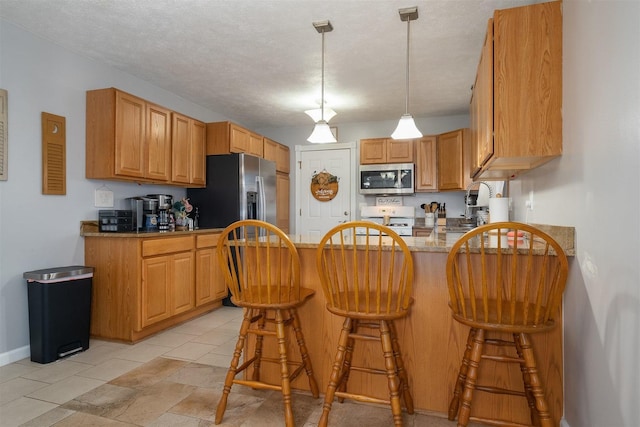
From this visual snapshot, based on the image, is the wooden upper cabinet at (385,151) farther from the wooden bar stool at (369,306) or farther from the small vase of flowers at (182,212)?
the wooden bar stool at (369,306)

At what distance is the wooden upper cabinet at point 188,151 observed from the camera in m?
3.80

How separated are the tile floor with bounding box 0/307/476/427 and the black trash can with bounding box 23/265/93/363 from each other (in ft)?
0.30

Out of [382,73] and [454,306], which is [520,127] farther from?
[382,73]

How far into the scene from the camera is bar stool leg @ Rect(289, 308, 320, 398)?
1979 mm

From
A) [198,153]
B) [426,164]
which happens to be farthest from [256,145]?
[426,164]

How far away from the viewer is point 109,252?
304cm

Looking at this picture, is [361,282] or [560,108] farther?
[361,282]

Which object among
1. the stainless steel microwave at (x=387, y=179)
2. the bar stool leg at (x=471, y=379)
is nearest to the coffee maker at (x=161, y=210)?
the stainless steel microwave at (x=387, y=179)

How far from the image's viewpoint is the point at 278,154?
214 inches

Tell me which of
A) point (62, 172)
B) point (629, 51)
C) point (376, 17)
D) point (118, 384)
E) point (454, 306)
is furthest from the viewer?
point (62, 172)

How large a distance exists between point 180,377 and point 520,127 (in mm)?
2481

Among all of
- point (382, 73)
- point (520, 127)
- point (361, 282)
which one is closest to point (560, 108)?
point (520, 127)

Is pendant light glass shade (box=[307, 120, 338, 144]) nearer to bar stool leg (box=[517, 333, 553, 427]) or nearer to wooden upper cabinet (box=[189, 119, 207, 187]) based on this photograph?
wooden upper cabinet (box=[189, 119, 207, 187])

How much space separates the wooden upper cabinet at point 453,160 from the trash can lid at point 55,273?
4040 mm
